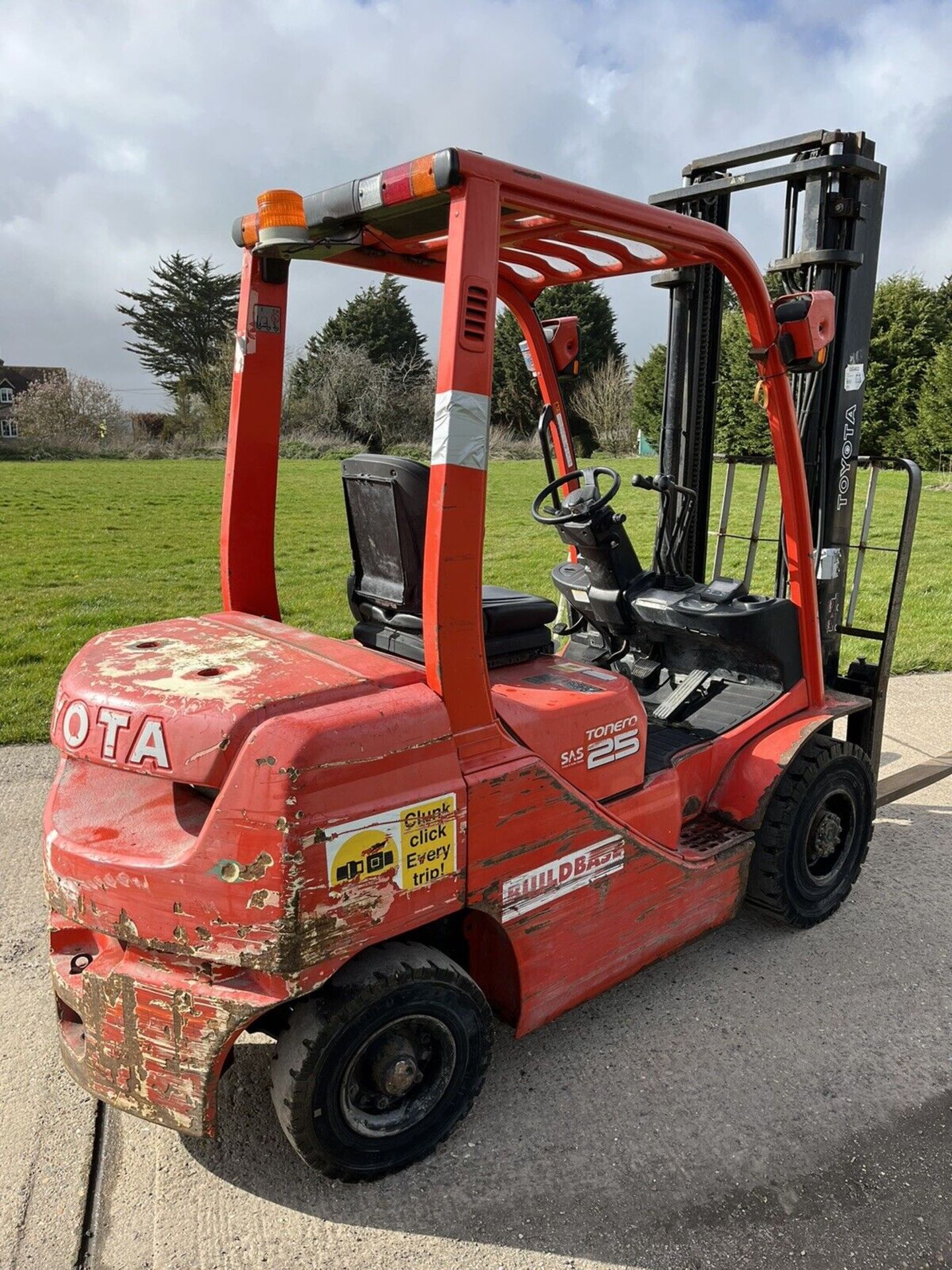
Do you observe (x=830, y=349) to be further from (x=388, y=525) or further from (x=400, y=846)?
(x=400, y=846)

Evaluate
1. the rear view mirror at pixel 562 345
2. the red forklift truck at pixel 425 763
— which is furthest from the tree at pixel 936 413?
the rear view mirror at pixel 562 345

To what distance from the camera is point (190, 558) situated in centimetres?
1267

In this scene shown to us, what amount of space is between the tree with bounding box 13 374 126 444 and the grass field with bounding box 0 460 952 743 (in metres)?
12.6

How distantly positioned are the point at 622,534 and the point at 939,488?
17758 millimetres

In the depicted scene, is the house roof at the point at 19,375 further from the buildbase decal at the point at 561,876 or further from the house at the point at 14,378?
the buildbase decal at the point at 561,876

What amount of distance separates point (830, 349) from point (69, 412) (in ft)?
113

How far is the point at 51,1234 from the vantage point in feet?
7.55

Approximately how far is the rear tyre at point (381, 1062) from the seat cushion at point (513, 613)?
96cm

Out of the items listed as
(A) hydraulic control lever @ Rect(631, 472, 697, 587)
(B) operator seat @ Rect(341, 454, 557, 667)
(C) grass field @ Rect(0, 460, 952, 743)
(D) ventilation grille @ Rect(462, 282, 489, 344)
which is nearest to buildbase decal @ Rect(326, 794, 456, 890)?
(B) operator seat @ Rect(341, 454, 557, 667)

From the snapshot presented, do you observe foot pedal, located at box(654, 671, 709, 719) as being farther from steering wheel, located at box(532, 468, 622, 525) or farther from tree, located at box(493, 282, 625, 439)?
tree, located at box(493, 282, 625, 439)

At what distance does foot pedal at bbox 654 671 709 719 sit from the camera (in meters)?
3.74

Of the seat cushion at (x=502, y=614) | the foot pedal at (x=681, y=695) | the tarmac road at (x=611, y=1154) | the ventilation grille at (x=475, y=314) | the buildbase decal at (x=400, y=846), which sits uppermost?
the ventilation grille at (x=475, y=314)

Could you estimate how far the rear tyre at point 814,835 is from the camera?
344 cm

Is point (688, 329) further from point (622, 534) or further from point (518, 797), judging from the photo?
point (518, 797)
